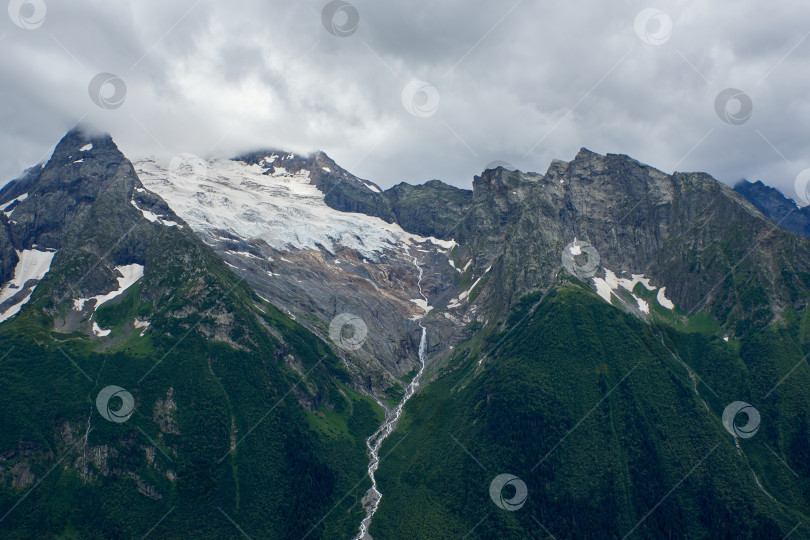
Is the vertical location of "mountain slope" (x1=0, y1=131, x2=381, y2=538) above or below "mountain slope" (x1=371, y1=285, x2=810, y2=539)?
below

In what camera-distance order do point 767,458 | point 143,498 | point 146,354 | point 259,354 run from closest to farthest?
point 143,498 → point 767,458 → point 146,354 → point 259,354

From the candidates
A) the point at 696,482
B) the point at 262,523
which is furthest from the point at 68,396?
the point at 696,482

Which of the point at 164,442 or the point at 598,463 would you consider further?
the point at 598,463

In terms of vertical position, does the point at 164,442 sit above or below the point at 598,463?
below

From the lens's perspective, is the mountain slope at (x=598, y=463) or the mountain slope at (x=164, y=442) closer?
the mountain slope at (x=164, y=442)

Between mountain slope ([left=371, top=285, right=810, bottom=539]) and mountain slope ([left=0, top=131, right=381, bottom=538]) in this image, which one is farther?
mountain slope ([left=371, top=285, right=810, bottom=539])

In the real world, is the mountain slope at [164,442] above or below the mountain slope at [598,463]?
below

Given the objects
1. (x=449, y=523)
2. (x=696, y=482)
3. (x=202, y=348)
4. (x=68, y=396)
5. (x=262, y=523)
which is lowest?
(x=68, y=396)

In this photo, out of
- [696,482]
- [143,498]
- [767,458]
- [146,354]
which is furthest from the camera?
[146,354]

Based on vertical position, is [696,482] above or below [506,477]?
above

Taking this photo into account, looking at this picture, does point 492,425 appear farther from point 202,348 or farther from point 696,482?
point 202,348

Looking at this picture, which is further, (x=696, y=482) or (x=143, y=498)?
(x=696, y=482)
